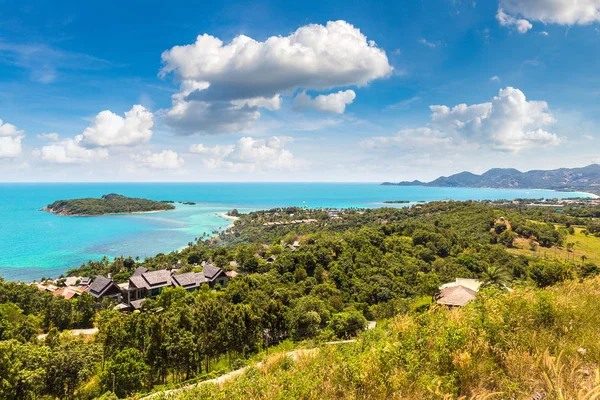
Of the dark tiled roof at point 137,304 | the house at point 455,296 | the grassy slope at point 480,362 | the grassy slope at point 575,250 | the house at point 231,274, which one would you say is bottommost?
the grassy slope at point 575,250

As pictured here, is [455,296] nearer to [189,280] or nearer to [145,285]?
[189,280]

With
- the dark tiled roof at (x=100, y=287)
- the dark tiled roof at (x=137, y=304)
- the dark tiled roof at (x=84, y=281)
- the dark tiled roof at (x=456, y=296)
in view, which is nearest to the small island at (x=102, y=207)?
the dark tiled roof at (x=84, y=281)

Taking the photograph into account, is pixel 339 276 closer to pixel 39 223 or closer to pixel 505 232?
pixel 505 232

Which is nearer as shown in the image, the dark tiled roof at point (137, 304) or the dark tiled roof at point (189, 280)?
the dark tiled roof at point (137, 304)

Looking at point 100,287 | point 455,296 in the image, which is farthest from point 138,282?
point 455,296

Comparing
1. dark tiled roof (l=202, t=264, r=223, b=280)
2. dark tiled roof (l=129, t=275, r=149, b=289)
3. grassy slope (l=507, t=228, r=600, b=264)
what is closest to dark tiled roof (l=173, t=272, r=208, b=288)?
dark tiled roof (l=202, t=264, r=223, b=280)

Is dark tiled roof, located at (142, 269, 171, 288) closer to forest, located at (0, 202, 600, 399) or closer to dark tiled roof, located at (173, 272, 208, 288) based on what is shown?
dark tiled roof, located at (173, 272, 208, 288)

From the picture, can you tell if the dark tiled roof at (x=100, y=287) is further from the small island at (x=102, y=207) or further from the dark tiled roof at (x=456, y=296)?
the small island at (x=102, y=207)
